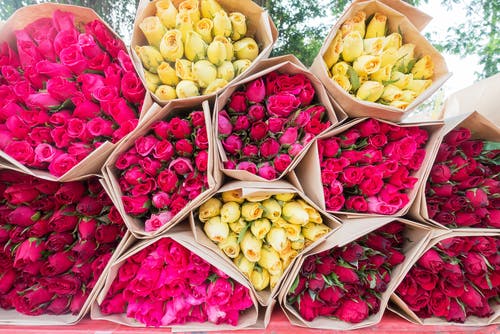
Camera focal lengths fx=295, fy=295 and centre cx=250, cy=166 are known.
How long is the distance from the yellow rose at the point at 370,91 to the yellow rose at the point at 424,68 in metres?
0.15

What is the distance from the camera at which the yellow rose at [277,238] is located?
0.73 m

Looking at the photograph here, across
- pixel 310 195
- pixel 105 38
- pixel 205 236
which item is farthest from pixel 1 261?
pixel 310 195

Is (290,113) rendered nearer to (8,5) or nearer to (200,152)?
(200,152)

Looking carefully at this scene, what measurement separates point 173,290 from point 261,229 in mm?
273

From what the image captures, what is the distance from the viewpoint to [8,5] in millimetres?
2535

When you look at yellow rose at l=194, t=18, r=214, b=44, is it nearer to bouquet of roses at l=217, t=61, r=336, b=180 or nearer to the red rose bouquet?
bouquet of roses at l=217, t=61, r=336, b=180

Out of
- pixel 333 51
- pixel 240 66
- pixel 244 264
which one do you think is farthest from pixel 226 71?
pixel 244 264

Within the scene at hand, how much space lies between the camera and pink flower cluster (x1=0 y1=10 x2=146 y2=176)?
718 millimetres

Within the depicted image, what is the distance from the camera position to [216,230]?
73cm

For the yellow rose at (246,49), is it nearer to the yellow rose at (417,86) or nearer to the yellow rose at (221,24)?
the yellow rose at (221,24)

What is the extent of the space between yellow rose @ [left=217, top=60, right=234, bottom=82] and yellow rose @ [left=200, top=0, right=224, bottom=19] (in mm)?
144

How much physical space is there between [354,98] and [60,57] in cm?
75

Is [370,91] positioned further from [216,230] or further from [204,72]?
[216,230]

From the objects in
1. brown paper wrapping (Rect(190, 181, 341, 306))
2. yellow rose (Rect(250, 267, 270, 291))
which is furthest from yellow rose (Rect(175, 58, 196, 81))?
yellow rose (Rect(250, 267, 270, 291))
